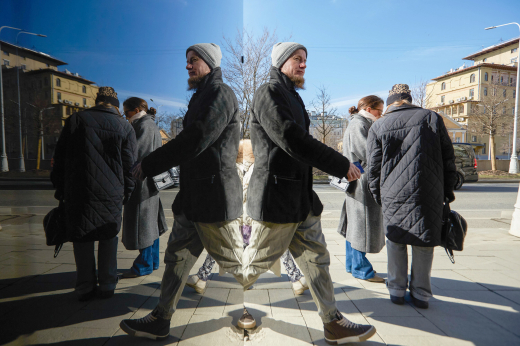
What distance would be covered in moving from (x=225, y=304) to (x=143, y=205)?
66 cm

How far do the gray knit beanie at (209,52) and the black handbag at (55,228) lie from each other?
2.60ft

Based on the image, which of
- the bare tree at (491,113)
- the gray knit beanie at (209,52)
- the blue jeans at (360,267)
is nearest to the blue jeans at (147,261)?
the gray knit beanie at (209,52)

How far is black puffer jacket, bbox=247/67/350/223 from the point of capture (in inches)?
52.7

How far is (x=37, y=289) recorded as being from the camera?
3.58ft

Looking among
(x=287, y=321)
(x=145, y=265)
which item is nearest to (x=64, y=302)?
(x=145, y=265)

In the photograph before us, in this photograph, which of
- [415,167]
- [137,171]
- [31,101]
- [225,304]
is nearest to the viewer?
[31,101]

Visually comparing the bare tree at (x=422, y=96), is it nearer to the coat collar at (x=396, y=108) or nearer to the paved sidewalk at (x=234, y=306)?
the coat collar at (x=396, y=108)

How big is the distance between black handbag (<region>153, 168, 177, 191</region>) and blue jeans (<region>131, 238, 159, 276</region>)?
27 cm

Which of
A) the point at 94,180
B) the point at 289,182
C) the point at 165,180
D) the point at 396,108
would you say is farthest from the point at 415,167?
the point at 94,180

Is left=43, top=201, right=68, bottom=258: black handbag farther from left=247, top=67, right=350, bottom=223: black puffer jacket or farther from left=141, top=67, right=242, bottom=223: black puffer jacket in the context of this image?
left=247, top=67, right=350, bottom=223: black puffer jacket

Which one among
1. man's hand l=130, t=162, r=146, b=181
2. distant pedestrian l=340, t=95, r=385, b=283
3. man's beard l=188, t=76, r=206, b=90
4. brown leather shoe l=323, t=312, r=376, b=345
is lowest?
brown leather shoe l=323, t=312, r=376, b=345

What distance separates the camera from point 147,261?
4.40 feet

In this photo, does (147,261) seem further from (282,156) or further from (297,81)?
(297,81)

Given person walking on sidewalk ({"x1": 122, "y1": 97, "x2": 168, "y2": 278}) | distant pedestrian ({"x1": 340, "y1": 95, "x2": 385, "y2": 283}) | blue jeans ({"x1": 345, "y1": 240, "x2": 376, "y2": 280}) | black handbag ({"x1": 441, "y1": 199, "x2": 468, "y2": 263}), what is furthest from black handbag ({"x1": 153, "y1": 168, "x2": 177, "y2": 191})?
black handbag ({"x1": 441, "y1": 199, "x2": 468, "y2": 263})
